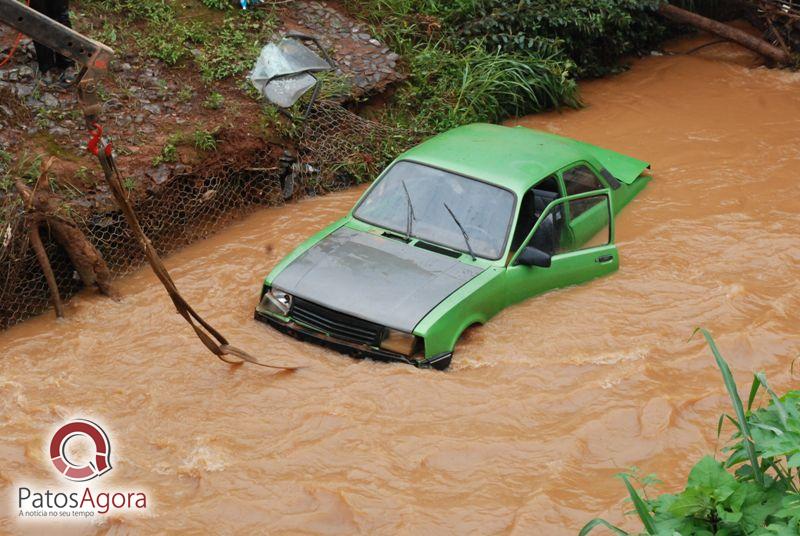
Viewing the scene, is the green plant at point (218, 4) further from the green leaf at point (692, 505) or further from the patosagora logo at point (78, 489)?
the green leaf at point (692, 505)

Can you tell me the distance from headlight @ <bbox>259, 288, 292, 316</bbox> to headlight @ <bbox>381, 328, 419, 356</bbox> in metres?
0.76

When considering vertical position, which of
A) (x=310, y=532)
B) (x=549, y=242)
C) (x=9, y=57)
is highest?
(x=9, y=57)

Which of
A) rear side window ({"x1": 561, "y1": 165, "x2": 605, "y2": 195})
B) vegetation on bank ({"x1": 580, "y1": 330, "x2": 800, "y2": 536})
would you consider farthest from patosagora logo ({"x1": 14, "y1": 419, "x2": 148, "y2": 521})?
rear side window ({"x1": 561, "y1": 165, "x2": 605, "y2": 195})

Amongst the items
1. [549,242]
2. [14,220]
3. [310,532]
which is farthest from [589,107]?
[310,532]

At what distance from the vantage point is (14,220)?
698 centimetres

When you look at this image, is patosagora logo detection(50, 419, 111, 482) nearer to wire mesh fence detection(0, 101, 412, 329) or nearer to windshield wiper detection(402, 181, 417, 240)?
wire mesh fence detection(0, 101, 412, 329)

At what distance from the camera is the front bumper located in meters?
6.18

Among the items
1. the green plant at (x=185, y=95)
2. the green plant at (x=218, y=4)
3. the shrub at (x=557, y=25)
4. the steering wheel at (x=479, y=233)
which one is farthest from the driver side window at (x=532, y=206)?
the green plant at (x=218, y=4)

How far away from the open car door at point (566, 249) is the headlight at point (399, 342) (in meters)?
1.01

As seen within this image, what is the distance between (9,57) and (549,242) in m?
5.24

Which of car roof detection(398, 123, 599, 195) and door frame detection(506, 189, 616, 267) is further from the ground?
car roof detection(398, 123, 599, 195)

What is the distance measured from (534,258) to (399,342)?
4.17ft

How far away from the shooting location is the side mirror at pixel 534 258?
6.75 m

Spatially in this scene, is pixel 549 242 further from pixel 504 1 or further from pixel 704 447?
pixel 504 1
